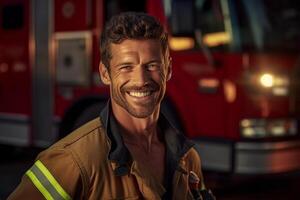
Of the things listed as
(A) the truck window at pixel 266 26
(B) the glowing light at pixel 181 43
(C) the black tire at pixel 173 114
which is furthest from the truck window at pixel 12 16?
(A) the truck window at pixel 266 26

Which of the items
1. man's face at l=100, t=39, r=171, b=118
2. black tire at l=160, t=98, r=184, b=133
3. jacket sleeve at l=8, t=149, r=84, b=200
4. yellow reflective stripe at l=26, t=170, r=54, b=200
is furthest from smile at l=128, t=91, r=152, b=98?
black tire at l=160, t=98, r=184, b=133

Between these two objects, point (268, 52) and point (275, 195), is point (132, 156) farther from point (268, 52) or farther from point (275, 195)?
point (275, 195)

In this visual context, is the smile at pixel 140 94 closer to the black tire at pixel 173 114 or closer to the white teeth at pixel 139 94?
the white teeth at pixel 139 94

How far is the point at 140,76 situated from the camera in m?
1.81

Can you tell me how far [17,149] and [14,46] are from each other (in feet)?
7.55

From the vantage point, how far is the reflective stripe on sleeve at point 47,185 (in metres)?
1.67

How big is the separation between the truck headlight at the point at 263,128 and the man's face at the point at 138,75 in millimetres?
3924

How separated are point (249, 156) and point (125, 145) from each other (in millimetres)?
3993

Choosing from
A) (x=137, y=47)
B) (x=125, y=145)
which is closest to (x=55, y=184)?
(x=125, y=145)

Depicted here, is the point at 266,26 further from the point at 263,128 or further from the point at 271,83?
the point at 263,128

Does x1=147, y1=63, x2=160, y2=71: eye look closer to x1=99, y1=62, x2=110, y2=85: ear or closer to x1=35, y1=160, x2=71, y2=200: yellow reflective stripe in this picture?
x1=99, y1=62, x2=110, y2=85: ear

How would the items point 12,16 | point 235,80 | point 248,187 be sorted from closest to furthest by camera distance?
point 235,80, point 248,187, point 12,16

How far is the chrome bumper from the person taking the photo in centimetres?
566

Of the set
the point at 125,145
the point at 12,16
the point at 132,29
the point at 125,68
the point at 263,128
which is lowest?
the point at 263,128
